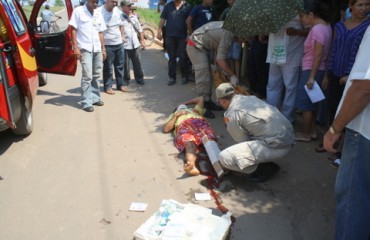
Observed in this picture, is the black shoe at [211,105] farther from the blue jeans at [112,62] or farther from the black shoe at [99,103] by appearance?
the blue jeans at [112,62]

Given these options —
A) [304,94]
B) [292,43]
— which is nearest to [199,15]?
[292,43]

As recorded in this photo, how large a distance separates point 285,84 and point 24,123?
3.45 meters

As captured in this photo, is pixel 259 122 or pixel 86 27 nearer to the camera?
pixel 259 122

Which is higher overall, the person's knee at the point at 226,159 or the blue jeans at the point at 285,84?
the blue jeans at the point at 285,84

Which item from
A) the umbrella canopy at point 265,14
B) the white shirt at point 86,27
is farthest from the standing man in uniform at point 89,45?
the umbrella canopy at point 265,14

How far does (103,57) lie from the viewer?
6.11 metres

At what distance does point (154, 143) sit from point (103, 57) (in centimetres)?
230

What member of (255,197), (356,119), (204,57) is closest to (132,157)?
(255,197)

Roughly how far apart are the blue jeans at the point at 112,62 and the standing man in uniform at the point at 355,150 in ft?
16.9

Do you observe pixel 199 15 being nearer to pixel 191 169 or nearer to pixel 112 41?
pixel 112 41

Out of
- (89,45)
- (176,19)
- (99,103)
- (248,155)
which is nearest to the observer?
(248,155)

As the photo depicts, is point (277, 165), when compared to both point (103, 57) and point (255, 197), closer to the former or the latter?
point (255, 197)

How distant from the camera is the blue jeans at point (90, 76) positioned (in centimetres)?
567

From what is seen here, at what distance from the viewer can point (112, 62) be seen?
669 cm
